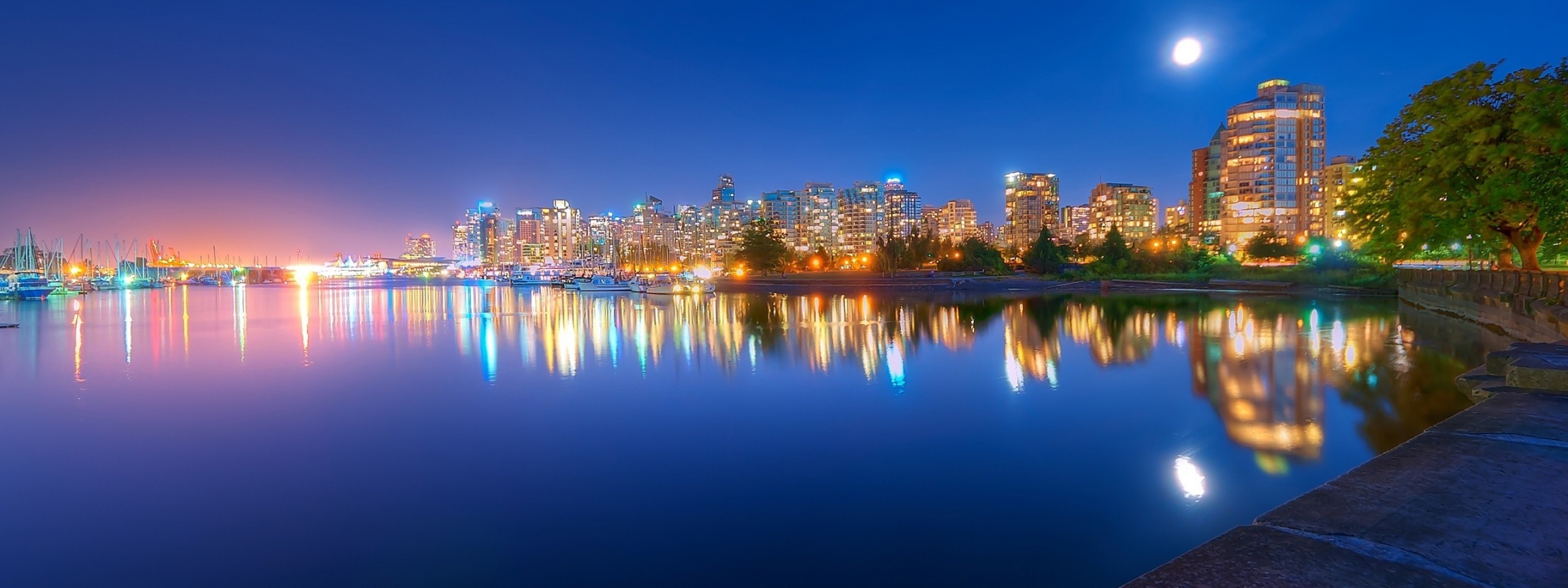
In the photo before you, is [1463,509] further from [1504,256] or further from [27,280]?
[27,280]

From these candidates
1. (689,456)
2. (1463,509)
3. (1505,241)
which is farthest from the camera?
(1505,241)

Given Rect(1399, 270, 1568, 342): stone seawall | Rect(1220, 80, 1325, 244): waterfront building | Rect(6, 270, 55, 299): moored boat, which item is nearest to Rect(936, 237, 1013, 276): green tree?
Rect(1399, 270, 1568, 342): stone seawall

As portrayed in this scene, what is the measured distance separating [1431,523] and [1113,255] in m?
72.5

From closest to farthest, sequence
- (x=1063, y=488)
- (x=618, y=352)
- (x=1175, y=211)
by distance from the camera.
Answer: (x=1063, y=488)
(x=618, y=352)
(x=1175, y=211)

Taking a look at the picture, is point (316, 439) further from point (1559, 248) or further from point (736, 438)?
point (1559, 248)

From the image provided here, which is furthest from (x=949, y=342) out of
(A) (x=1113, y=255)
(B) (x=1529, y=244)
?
(A) (x=1113, y=255)

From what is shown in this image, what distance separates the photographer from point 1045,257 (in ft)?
239

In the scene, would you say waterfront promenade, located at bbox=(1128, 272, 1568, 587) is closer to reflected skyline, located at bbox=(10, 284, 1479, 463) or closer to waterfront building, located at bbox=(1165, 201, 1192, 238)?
reflected skyline, located at bbox=(10, 284, 1479, 463)

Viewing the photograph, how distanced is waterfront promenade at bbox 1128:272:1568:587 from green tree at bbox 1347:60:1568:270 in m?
16.2

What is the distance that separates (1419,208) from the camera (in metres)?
22.9

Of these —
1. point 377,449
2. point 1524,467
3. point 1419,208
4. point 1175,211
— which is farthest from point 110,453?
point 1175,211

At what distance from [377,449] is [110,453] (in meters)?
3.47

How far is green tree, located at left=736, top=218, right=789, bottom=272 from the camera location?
85438 millimetres

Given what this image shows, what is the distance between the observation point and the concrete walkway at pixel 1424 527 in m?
3.47
